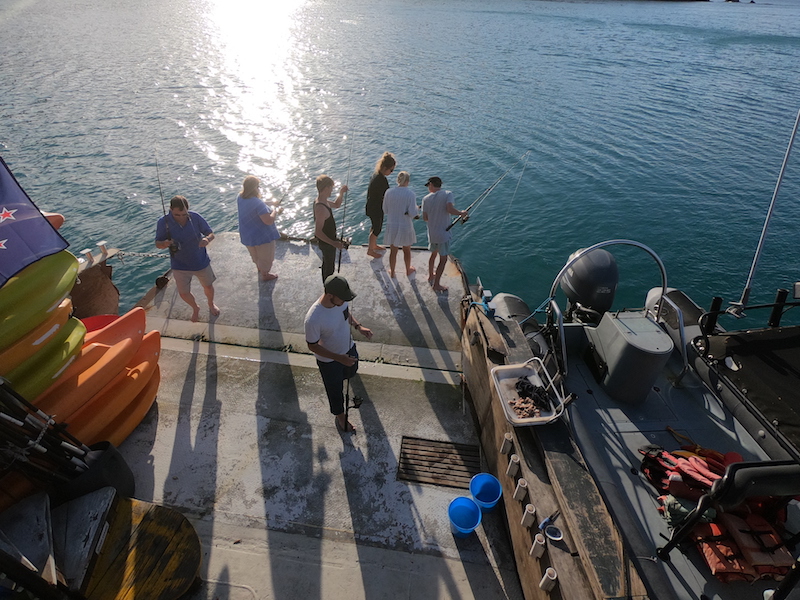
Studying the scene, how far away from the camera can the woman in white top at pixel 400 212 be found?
6957mm

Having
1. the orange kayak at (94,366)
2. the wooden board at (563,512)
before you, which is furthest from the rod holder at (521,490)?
the orange kayak at (94,366)

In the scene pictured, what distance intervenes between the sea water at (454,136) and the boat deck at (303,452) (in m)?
3.08

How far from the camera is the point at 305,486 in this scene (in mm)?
4625

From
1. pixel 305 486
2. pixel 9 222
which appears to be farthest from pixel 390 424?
pixel 9 222

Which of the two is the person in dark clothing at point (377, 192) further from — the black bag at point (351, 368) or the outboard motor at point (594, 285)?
the black bag at point (351, 368)

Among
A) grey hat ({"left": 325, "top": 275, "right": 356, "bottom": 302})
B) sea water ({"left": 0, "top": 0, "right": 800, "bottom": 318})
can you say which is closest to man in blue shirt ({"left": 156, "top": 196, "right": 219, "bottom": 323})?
grey hat ({"left": 325, "top": 275, "right": 356, "bottom": 302})

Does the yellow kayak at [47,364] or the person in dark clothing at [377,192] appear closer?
the yellow kayak at [47,364]

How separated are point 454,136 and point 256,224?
15.9m

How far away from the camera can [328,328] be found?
14.4 ft

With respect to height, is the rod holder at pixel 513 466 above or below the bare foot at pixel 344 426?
above

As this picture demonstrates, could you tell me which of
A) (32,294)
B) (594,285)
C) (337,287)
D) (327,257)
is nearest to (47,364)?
(32,294)

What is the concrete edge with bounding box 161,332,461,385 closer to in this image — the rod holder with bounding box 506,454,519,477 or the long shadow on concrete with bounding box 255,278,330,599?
the long shadow on concrete with bounding box 255,278,330,599

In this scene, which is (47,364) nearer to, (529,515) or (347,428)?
(347,428)

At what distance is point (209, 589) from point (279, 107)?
24.7m
